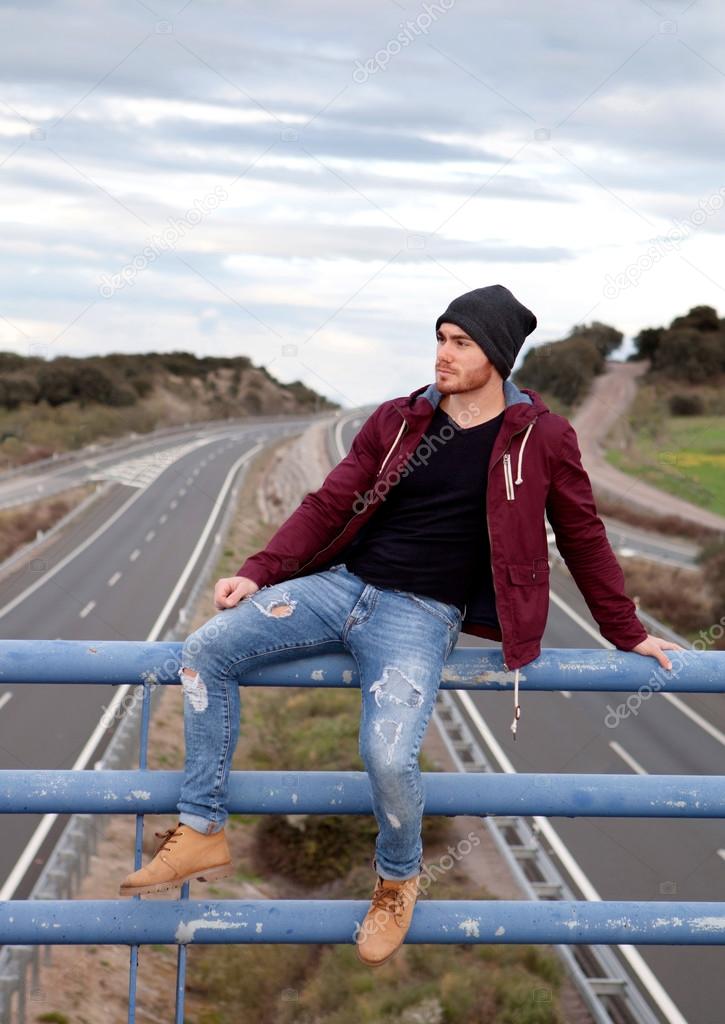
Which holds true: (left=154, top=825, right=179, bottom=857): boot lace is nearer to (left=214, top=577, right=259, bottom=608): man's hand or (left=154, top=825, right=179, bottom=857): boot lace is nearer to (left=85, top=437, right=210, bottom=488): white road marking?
(left=214, top=577, right=259, bottom=608): man's hand

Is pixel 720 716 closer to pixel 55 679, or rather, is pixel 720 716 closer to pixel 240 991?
pixel 240 991

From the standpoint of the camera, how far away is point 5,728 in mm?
21297

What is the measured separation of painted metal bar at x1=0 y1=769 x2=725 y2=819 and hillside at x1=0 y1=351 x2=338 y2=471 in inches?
2054

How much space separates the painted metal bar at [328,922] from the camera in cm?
308

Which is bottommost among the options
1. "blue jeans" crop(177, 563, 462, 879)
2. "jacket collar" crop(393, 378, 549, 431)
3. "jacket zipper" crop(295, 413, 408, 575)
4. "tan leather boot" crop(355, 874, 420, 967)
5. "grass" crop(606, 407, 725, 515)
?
"grass" crop(606, 407, 725, 515)

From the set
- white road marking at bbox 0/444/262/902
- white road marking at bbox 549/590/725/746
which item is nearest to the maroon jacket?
white road marking at bbox 0/444/262/902

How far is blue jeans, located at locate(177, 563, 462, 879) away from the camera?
3.08 metres

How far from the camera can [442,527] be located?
3.49 m

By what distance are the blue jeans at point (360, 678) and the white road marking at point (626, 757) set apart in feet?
56.8

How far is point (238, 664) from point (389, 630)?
1.46ft

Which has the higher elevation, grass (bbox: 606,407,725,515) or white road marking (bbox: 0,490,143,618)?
grass (bbox: 606,407,725,515)

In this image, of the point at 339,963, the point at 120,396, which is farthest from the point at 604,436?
the point at 339,963

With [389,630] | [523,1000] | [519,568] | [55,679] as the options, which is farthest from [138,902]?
[523,1000]

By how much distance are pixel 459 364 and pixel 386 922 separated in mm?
1657
